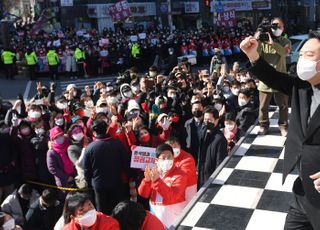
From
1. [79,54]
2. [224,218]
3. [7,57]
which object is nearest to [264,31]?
[224,218]

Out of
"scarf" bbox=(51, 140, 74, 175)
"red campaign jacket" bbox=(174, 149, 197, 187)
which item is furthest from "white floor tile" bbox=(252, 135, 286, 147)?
"scarf" bbox=(51, 140, 74, 175)

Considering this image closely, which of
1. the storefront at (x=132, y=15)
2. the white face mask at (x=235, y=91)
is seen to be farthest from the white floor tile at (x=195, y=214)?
the storefront at (x=132, y=15)

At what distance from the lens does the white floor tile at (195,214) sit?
12.2ft

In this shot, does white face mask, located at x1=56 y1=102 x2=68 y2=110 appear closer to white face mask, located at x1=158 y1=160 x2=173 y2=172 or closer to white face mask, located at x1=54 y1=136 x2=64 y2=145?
white face mask, located at x1=54 y1=136 x2=64 y2=145

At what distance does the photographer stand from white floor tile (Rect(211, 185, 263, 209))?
1256 mm

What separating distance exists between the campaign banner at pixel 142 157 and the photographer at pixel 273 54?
153cm

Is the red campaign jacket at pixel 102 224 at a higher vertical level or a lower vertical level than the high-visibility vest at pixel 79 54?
lower

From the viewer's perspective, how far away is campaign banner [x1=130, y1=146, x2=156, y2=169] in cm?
469

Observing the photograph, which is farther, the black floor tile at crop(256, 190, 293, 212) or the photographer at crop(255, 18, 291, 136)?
the photographer at crop(255, 18, 291, 136)

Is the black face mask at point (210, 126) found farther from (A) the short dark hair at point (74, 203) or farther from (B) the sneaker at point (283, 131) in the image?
(A) the short dark hair at point (74, 203)

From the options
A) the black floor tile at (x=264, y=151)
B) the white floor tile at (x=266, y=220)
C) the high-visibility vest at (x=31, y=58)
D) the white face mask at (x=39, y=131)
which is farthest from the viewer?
the high-visibility vest at (x=31, y=58)

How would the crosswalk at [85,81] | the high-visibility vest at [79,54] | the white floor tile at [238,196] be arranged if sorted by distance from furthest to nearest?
1. the high-visibility vest at [79,54]
2. the crosswalk at [85,81]
3. the white floor tile at [238,196]

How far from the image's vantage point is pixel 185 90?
849 cm

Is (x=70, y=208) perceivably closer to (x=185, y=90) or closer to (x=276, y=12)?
(x=185, y=90)
